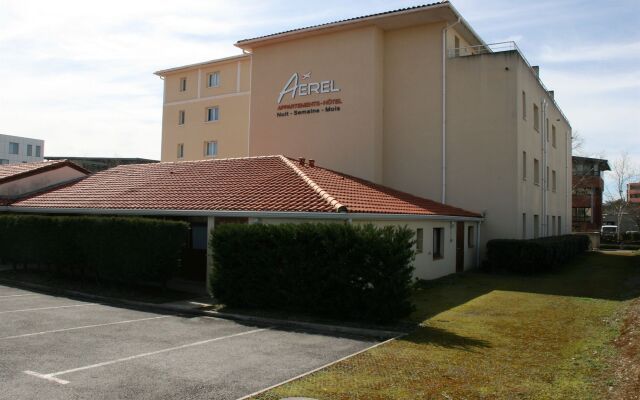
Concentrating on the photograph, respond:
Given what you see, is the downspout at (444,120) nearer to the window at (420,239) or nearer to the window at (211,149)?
the window at (420,239)

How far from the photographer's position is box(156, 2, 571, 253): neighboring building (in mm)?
23375

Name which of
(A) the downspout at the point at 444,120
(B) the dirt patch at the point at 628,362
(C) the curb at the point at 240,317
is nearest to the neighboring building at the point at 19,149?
(C) the curb at the point at 240,317

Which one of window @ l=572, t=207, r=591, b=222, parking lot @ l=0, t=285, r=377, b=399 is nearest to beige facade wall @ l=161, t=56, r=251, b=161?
parking lot @ l=0, t=285, r=377, b=399

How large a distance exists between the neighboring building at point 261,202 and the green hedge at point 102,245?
141 centimetres

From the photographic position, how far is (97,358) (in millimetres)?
8188

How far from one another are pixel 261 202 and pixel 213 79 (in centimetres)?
2218

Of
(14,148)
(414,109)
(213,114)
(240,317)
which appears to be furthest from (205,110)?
(14,148)

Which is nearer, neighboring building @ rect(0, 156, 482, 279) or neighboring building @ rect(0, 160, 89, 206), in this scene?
neighboring building @ rect(0, 156, 482, 279)

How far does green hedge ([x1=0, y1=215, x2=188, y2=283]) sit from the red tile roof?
1.60 m

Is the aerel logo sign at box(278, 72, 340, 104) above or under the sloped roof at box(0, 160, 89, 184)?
above

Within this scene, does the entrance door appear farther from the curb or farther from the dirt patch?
the curb

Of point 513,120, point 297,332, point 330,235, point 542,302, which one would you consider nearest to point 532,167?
point 513,120

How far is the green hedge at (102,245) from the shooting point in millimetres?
15039

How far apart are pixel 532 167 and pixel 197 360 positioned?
22.9 metres
